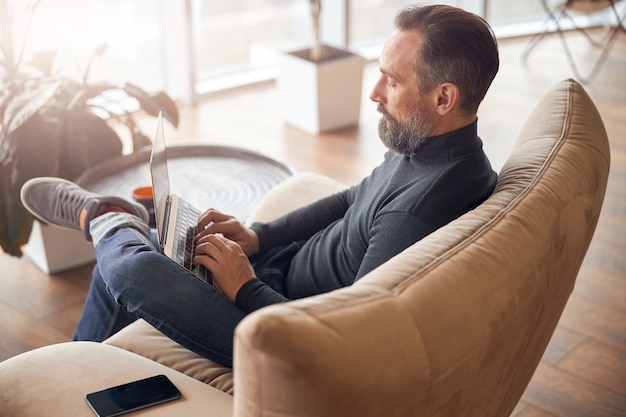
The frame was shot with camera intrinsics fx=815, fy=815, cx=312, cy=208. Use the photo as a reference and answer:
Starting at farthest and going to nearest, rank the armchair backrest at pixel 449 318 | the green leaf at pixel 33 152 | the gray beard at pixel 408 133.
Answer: the green leaf at pixel 33 152 → the gray beard at pixel 408 133 → the armchair backrest at pixel 449 318

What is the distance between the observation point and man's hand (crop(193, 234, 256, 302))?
1.74 metres

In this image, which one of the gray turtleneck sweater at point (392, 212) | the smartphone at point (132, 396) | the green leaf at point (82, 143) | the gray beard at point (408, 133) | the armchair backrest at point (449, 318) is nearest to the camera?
the armchair backrest at point (449, 318)

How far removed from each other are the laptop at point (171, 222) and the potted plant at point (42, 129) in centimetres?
95

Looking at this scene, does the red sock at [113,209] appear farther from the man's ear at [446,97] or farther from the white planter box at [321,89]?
the white planter box at [321,89]

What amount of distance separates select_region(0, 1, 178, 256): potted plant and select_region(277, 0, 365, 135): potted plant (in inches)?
52.0

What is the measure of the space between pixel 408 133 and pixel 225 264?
49cm

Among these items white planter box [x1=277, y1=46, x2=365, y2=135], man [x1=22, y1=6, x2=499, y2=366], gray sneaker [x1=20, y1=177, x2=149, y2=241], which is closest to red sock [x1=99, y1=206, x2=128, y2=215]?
gray sneaker [x1=20, y1=177, x2=149, y2=241]

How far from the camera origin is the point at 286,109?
14.8 feet

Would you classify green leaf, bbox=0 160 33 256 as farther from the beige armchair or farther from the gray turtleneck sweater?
the gray turtleneck sweater

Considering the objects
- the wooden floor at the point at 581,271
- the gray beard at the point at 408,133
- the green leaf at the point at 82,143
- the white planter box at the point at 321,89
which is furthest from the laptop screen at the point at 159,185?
the white planter box at the point at 321,89

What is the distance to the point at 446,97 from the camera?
5.62 feet

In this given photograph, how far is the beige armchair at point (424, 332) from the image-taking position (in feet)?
3.45

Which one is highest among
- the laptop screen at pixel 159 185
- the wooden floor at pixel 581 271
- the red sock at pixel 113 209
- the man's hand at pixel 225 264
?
the laptop screen at pixel 159 185

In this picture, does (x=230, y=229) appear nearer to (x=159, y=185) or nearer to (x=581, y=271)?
(x=159, y=185)
